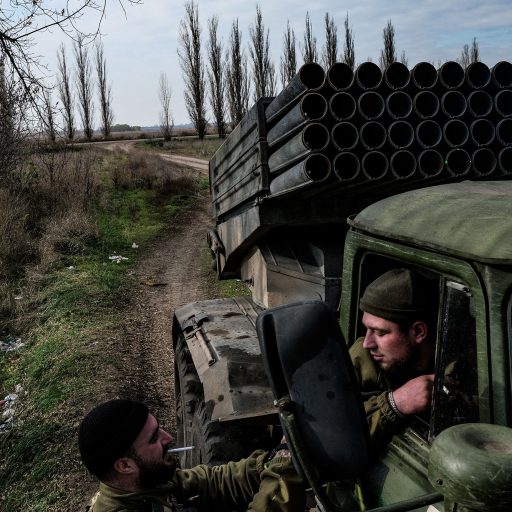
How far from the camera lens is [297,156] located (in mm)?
3535

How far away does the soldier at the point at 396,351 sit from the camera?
1.87 metres

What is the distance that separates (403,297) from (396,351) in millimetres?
182

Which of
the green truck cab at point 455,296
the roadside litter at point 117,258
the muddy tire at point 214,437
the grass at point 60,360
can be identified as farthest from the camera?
the roadside litter at point 117,258

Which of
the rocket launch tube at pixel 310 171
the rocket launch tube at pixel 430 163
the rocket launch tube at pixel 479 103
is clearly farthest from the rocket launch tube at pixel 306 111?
the rocket launch tube at pixel 479 103

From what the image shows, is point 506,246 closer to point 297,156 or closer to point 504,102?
point 297,156

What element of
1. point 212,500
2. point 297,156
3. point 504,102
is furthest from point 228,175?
point 212,500

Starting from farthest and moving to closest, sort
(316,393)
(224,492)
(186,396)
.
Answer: (186,396) < (224,492) < (316,393)

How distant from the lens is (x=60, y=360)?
23.2ft

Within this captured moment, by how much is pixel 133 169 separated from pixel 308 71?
61.4 ft

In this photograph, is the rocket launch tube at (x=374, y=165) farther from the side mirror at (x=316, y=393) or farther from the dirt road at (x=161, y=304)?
the dirt road at (x=161, y=304)

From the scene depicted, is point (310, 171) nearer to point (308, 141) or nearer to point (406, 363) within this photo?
point (308, 141)

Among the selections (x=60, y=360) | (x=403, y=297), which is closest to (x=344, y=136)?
(x=403, y=297)

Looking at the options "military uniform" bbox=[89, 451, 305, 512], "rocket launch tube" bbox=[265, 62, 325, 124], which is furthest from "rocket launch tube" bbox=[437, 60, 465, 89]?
"military uniform" bbox=[89, 451, 305, 512]

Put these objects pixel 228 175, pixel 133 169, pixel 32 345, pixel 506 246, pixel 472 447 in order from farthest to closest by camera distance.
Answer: pixel 133 169 < pixel 32 345 < pixel 228 175 < pixel 506 246 < pixel 472 447
